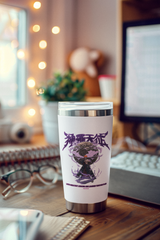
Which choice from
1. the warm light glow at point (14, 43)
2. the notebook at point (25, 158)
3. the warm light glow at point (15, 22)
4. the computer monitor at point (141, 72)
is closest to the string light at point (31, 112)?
the warm light glow at point (14, 43)

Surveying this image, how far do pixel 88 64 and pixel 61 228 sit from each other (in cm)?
111

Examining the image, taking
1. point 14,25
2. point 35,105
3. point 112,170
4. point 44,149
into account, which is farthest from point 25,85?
point 112,170

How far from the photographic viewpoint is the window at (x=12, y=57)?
1332 millimetres

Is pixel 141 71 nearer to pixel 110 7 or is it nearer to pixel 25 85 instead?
pixel 110 7

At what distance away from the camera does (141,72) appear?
917 millimetres

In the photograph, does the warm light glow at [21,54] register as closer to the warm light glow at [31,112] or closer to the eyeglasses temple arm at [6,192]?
the warm light glow at [31,112]

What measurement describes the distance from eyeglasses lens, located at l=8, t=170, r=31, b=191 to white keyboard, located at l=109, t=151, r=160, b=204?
0.54 feet

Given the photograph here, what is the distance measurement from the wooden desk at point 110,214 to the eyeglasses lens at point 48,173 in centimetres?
4

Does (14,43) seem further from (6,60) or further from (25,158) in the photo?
(25,158)

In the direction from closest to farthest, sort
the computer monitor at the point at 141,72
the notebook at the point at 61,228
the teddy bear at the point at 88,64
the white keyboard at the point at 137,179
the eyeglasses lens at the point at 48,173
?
the notebook at the point at 61,228 → the white keyboard at the point at 137,179 → the eyeglasses lens at the point at 48,173 → the computer monitor at the point at 141,72 → the teddy bear at the point at 88,64

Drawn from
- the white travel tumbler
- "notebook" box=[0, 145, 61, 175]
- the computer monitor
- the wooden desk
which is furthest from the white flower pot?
the white travel tumbler

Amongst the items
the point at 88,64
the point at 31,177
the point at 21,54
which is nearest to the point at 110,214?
the point at 31,177

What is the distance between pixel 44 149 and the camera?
0.54 metres

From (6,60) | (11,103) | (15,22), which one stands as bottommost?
(11,103)
